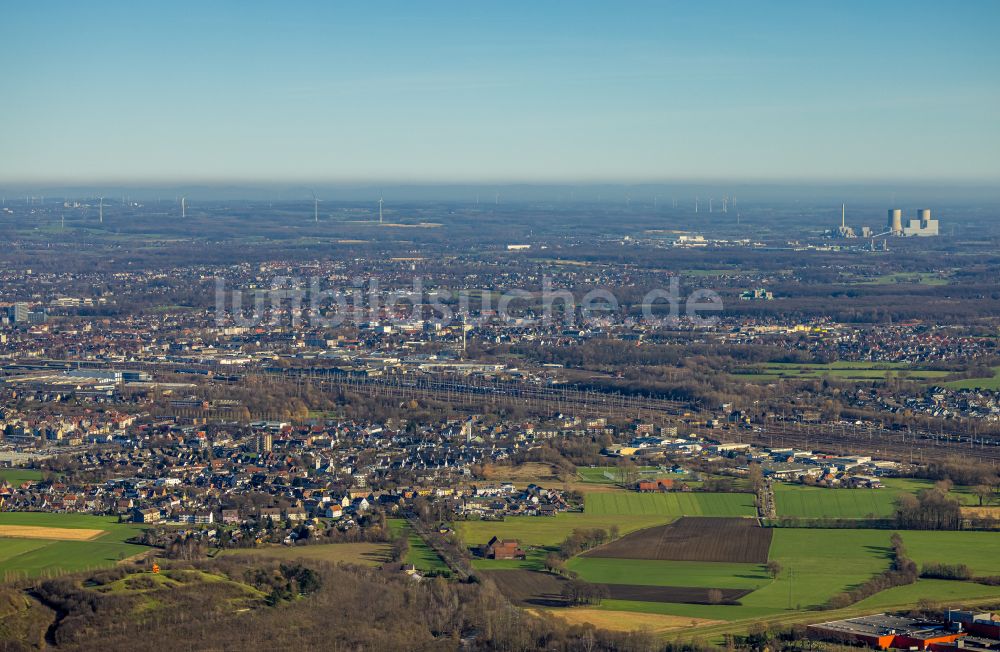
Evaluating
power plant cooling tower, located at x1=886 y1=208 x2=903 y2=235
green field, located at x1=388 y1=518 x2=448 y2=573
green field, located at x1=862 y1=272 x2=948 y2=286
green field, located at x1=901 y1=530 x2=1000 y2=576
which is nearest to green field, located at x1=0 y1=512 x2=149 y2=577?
green field, located at x1=388 y1=518 x2=448 y2=573

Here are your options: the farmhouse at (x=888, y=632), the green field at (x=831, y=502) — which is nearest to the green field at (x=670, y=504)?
the green field at (x=831, y=502)

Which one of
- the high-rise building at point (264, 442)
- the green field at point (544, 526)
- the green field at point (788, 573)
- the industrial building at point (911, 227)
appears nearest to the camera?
the green field at point (788, 573)

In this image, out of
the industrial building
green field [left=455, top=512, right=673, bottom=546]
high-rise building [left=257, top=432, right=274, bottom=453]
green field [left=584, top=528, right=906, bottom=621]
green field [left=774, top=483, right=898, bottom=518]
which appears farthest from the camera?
the industrial building

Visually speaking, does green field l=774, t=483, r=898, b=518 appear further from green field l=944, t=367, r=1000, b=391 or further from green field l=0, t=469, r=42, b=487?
green field l=944, t=367, r=1000, b=391

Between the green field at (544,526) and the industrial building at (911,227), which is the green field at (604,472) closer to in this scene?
the green field at (544,526)

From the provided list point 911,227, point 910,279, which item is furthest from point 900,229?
point 910,279

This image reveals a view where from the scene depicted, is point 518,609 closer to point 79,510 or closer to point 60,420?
point 79,510
